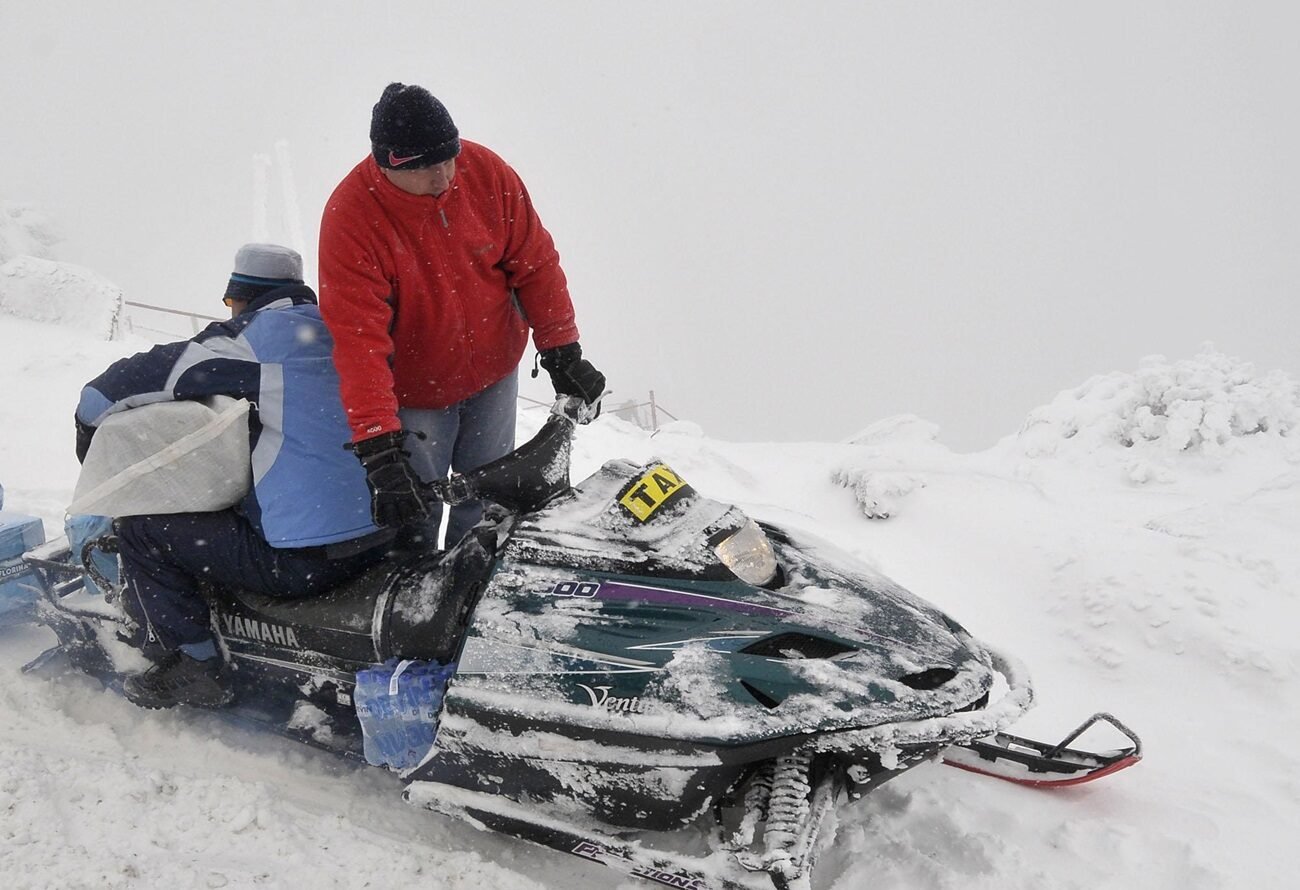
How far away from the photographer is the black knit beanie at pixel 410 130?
7.04 feet

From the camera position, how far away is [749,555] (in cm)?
213

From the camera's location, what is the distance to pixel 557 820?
200 cm

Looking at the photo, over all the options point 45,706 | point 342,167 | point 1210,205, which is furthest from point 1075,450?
point 1210,205

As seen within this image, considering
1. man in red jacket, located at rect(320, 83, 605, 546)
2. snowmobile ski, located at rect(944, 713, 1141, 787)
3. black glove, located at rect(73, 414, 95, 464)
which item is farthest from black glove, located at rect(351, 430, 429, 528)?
snowmobile ski, located at rect(944, 713, 1141, 787)

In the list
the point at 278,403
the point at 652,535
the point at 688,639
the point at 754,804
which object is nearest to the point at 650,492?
the point at 652,535

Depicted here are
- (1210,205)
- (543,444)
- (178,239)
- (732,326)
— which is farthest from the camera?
(1210,205)

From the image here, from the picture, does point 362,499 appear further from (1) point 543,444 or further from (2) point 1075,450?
(2) point 1075,450

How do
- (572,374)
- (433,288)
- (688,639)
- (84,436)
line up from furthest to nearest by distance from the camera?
(572,374) < (433,288) < (84,436) < (688,639)

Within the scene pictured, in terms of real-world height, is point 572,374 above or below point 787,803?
above

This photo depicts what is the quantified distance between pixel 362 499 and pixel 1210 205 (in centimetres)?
15831

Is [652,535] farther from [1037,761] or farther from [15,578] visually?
[15,578]

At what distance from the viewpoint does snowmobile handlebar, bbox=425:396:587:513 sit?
220cm

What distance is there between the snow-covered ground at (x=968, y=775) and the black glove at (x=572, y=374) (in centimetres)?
143

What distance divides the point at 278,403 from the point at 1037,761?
252 centimetres
